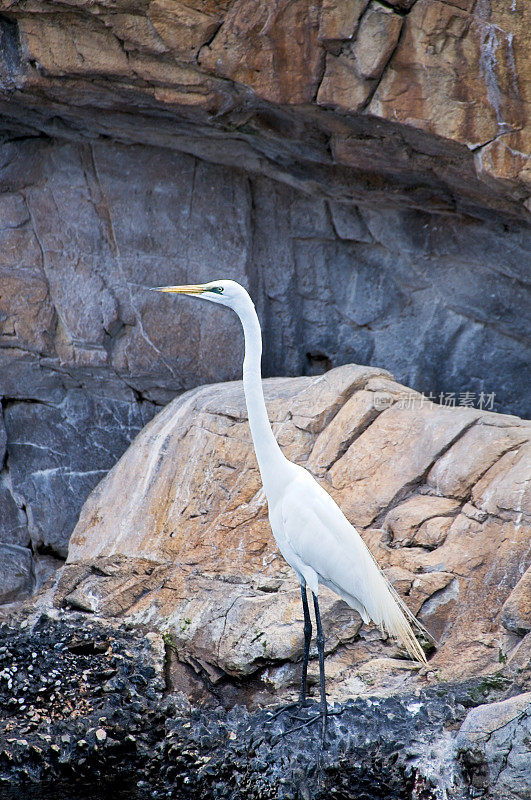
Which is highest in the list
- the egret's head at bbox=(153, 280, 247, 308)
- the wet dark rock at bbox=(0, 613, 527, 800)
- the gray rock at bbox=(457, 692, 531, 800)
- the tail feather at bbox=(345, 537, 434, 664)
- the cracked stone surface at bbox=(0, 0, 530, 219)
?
the cracked stone surface at bbox=(0, 0, 530, 219)

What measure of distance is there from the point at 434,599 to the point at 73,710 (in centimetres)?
218

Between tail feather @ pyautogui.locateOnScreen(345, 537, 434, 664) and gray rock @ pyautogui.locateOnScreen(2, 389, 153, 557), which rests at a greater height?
tail feather @ pyautogui.locateOnScreen(345, 537, 434, 664)

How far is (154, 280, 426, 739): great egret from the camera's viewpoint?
4.73 meters

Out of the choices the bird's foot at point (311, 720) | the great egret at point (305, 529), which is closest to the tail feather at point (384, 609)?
the great egret at point (305, 529)

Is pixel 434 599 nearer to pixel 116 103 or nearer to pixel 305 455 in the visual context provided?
pixel 305 455

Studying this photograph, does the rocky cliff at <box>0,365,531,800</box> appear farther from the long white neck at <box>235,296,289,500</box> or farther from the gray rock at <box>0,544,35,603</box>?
the gray rock at <box>0,544,35,603</box>

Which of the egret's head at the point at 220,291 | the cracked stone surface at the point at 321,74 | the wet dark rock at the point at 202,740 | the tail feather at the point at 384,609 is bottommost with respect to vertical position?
the wet dark rock at the point at 202,740

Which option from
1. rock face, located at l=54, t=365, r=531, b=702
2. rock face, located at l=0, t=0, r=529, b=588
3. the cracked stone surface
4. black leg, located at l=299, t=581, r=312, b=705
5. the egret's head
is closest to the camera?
the egret's head

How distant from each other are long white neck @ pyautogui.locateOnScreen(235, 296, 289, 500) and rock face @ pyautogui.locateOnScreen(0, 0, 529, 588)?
82.1 inches

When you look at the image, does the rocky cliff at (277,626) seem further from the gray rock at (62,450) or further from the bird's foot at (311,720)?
the gray rock at (62,450)

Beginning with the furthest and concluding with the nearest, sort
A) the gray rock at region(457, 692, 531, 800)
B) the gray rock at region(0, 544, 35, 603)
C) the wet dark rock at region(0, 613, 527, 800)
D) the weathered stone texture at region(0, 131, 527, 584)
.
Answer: the gray rock at region(0, 544, 35, 603) < the weathered stone texture at region(0, 131, 527, 584) < the wet dark rock at region(0, 613, 527, 800) < the gray rock at region(457, 692, 531, 800)

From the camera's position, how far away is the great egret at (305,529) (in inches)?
186

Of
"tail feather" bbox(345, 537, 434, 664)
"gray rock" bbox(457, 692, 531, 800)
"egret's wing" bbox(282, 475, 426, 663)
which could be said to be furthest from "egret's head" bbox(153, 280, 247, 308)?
"gray rock" bbox(457, 692, 531, 800)

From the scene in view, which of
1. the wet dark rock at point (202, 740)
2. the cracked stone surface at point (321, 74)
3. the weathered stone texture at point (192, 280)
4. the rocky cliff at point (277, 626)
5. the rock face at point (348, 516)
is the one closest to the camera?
the wet dark rock at point (202, 740)
